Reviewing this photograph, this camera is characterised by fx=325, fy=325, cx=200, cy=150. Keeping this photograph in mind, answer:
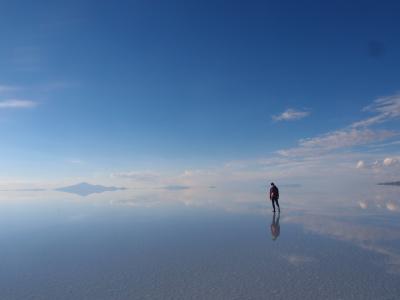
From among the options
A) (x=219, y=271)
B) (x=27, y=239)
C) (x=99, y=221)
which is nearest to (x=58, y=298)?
(x=219, y=271)

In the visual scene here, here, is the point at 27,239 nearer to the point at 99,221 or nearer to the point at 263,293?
the point at 99,221

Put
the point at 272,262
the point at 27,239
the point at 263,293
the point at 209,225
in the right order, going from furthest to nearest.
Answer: the point at 209,225, the point at 27,239, the point at 272,262, the point at 263,293

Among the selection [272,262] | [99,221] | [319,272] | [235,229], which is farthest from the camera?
[99,221]

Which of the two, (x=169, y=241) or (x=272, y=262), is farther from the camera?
(x=169, y=241)

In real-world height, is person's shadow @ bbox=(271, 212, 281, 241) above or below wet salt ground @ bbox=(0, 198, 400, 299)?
above

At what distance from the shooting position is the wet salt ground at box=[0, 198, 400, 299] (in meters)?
9.60

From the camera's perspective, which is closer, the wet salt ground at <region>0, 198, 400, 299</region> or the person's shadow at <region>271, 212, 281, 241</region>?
the wet salt ground at <region>0, 198, 400, 299</region>

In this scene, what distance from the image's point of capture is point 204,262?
12.6 meters

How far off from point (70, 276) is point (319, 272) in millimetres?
8561

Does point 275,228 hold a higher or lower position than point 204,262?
higher

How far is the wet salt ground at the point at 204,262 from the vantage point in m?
9.60

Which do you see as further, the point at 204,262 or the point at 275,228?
the point at 275,228

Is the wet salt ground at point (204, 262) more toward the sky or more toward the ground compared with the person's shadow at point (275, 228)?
more toward the ground

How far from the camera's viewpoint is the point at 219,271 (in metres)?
11.4
